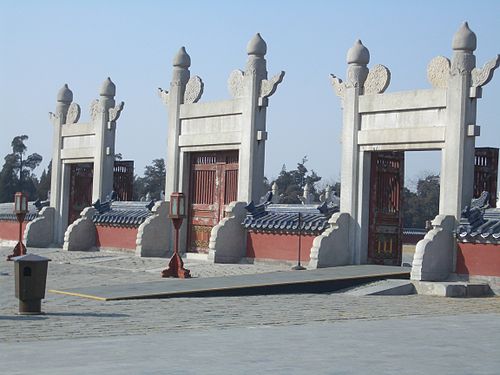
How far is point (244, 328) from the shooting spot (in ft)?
36.3

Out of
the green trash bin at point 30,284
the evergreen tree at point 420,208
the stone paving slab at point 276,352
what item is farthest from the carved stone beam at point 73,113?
the evergreen tree at point 420,208

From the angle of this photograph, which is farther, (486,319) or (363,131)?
(363,131)

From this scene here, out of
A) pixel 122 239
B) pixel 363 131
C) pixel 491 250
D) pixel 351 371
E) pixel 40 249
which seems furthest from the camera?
pixel 40 249

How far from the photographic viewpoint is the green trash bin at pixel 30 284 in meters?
12.3

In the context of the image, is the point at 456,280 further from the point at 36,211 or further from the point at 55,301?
the point at 36,211

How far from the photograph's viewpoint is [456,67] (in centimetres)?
1864

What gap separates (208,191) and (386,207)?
573 centimetres

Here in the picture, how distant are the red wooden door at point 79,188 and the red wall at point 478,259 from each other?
16.2 m

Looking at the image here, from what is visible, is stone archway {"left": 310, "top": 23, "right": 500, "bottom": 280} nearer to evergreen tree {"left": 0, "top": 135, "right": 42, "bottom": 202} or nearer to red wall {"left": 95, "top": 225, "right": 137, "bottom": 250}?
red wall {"left": 95, "top": 225, "right": 137, "bottom": 250}

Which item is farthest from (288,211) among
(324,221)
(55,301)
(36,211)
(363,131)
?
(36,211)

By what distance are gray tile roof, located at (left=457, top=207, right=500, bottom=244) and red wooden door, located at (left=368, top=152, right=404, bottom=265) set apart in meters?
2.99

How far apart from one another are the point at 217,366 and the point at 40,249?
73.7 feet

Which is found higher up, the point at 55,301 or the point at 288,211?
the point at 288,211

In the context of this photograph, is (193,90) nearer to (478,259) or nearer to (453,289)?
(478,259)
